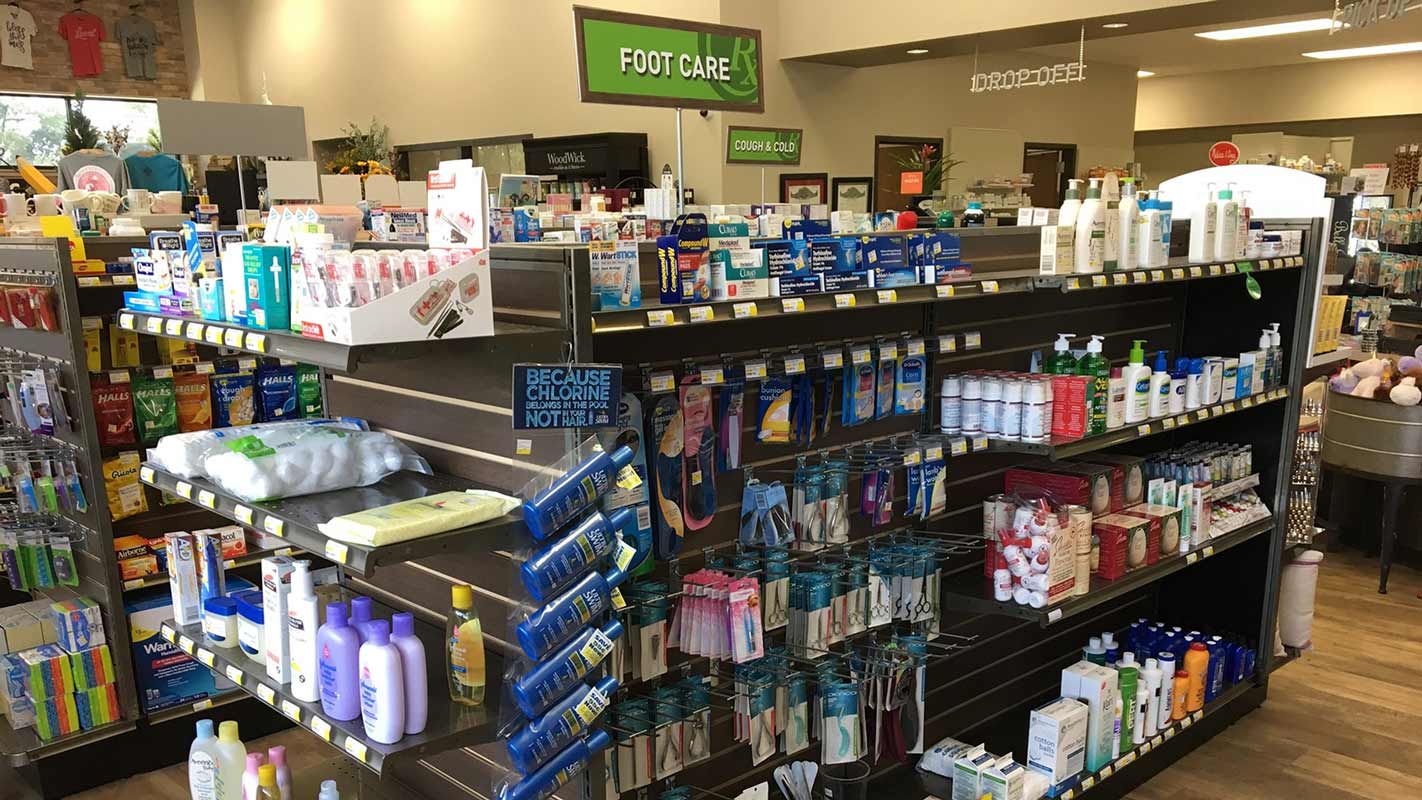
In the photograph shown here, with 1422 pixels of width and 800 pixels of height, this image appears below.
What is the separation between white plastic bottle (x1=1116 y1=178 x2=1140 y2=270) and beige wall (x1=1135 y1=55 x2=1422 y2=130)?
39.0 feet

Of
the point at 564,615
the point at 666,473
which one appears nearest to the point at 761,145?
the point at 666,473

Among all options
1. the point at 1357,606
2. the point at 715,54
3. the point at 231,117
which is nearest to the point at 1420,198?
the point at 1357,606

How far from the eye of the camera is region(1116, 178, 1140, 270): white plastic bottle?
3406 mm

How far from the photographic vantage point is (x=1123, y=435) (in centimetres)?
338

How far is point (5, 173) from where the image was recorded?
9.21 meters

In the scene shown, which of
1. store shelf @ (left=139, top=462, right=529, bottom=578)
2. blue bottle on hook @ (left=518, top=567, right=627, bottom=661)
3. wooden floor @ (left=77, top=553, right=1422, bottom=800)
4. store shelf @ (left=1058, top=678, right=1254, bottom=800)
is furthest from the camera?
wooden floor @ (left=77, top=553, right=1422, bottom=800)

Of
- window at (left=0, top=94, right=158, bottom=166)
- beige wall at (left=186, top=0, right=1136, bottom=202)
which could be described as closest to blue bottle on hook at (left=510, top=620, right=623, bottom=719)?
beige wall at (left=186, top=0, right=1136, bottom=202)

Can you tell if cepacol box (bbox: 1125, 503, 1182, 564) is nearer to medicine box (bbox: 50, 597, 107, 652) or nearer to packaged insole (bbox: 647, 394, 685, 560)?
packaged insole (bbox: 647, 394, 685, 560)

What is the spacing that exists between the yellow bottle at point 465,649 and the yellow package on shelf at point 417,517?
6.9 inches

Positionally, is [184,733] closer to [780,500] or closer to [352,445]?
[352,445]

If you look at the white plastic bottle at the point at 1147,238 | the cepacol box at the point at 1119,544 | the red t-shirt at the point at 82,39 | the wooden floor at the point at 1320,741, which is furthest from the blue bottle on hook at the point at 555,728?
the red t-shirt at the point at 82,39

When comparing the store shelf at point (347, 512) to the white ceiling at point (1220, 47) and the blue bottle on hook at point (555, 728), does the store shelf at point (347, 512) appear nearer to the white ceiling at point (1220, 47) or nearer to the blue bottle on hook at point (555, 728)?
the blue bottle on hook at point (555, 728)

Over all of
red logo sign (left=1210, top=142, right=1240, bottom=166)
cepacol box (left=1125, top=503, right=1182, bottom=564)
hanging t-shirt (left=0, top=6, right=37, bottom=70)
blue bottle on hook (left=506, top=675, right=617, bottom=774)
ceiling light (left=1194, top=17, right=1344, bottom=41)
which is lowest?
cepacol box (left=1125, top=503, right=1182, bottom=564)

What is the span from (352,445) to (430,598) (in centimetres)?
48
